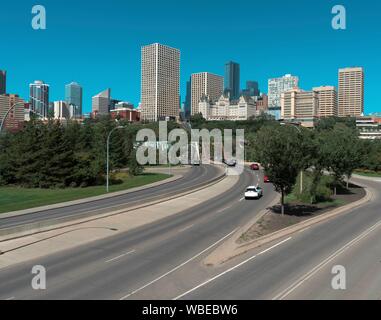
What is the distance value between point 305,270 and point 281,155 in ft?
41.9

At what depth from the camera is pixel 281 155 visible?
90.7 feet

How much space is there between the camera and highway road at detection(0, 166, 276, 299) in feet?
44.4

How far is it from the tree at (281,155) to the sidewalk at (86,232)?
821 cm

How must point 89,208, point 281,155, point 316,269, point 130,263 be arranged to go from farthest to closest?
point 89,208, point 281,155, point 130,263, point 316,269

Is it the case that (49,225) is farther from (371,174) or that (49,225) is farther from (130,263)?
(371,174)

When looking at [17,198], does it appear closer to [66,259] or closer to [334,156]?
[66,259]

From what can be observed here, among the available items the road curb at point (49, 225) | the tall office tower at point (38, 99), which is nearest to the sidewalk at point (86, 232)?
the road curb at point (49, 225)

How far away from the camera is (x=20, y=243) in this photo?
2136 cm

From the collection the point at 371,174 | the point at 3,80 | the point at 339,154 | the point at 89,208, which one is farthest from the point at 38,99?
the point at 3,80

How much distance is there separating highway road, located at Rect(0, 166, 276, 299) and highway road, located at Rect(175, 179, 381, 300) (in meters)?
1.62
